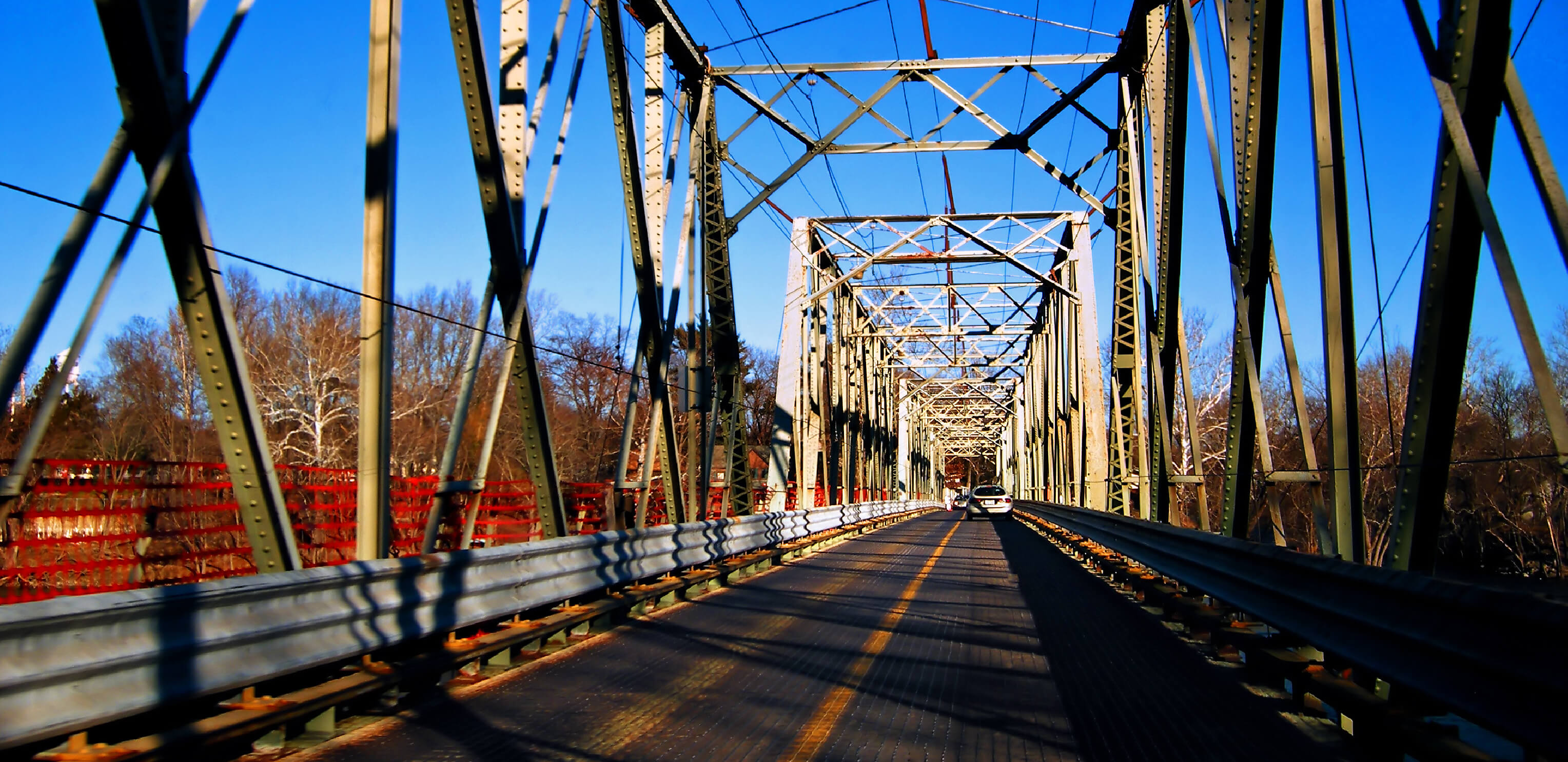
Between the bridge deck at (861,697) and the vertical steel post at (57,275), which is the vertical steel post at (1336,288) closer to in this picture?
the bridge deck at (861,697)

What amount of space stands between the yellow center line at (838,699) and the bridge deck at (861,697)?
2 centimetres

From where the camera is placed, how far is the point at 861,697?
→ 231 inches

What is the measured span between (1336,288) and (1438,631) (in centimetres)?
266

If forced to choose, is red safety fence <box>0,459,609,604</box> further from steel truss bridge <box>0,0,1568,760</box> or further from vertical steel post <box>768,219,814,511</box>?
vertical steel post <box>768,219,814,511</box>

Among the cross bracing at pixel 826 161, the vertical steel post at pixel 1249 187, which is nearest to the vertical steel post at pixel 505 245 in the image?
the cross bracing at pixel 826 161

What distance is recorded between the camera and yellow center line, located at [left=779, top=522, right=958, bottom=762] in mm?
4680

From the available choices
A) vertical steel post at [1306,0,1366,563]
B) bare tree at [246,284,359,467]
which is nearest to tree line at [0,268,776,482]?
bare tree at [246,284,359,467]

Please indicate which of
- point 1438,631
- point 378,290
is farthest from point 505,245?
point 1438,631

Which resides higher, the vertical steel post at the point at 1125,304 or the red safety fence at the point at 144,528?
the vertical steel post at the point at 1125,304

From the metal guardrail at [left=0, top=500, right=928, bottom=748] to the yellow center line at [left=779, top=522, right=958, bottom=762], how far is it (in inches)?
86.9

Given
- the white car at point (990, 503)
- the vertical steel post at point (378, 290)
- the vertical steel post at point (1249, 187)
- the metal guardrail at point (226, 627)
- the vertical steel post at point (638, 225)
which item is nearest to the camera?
the metal guardrail at point (226, 627)

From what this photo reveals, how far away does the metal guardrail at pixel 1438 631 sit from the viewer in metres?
3.07

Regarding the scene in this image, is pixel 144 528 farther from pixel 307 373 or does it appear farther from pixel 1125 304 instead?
pixel 307 373

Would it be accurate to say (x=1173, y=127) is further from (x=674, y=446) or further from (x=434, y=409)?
(x=434, y=409)
